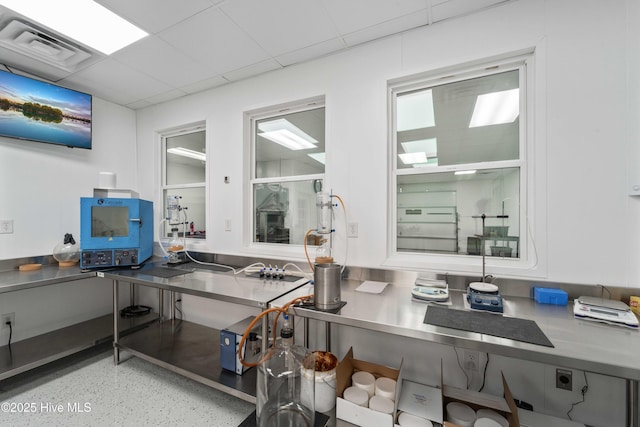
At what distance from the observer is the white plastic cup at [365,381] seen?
1.41 metres

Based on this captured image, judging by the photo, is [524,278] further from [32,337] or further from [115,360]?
[32,337]

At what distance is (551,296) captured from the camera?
1.40 meters

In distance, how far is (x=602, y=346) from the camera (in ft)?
3.17

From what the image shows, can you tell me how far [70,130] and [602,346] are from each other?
408cm

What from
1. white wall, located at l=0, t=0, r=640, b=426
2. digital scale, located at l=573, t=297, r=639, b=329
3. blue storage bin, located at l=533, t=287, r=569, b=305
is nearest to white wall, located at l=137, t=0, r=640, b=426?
white wall, located at l=0, t=0, r=640, b=426

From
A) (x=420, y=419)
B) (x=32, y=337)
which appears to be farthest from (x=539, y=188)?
(x=32, y=337)

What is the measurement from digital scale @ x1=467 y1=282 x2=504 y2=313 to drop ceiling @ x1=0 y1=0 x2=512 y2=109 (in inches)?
68.3

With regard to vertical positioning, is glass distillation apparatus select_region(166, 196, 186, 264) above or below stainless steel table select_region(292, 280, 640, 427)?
above

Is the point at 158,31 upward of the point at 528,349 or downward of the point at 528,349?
upward

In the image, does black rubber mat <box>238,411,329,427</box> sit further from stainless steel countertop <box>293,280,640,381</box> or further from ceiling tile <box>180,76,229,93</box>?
ceiling tile <box>180,76,229,93</box>

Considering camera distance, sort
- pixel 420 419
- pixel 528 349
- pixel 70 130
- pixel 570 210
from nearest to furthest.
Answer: pixel 528 349 → pixel 420 419 → pixel 570 210 → pixel 70 130

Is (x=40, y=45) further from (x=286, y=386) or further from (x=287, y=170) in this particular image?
(x=286, y=386)

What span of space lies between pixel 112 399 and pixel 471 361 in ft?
7.92

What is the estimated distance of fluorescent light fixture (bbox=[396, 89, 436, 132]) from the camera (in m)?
1.94
